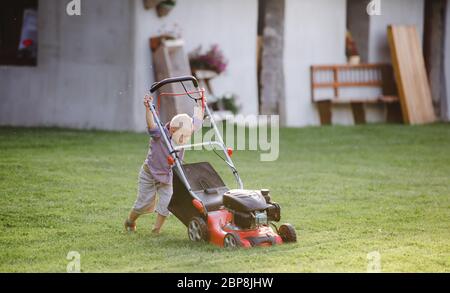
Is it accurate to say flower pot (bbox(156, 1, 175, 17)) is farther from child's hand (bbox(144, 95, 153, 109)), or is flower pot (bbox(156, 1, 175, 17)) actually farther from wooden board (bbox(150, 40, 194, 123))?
child's hand (bbox(144, 95, 153, 109))

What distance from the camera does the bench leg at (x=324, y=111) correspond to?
58.8 feet

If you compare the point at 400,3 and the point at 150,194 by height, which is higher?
the point at 400,3

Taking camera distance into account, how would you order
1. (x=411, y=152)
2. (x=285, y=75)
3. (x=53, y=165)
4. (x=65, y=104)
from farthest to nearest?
(x=285, y=75), (x=65, y=104), (x=411, y=152), (x=53, y=165)

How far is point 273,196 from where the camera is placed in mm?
10062

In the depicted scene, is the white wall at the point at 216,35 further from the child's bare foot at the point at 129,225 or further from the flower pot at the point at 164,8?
the child's bare foot at the point at 129,225

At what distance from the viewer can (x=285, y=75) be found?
17.4 m

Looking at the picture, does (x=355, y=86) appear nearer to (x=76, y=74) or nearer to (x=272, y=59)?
(x=272, y=59)

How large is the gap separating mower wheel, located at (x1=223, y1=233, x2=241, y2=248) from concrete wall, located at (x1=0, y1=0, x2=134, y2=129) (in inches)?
311

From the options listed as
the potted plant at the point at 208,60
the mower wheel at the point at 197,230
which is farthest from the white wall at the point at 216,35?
the mower wheel at the point at 197,230

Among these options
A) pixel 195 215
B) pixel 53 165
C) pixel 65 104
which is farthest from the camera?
pixel 65 104

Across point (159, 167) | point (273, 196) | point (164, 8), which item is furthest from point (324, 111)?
point (159, 167)
